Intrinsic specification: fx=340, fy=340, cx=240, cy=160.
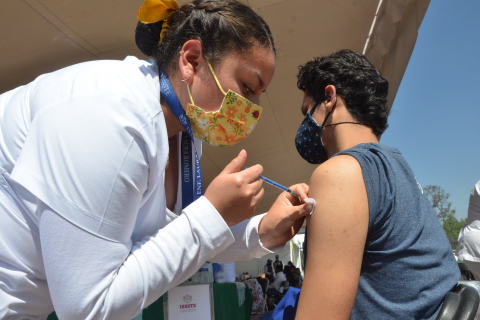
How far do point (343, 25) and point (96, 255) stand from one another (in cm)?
491

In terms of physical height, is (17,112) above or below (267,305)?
above

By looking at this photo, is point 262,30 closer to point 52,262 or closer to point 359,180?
point 359,180

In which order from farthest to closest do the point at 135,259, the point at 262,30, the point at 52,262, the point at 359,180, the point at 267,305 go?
the point at 267,305, the point at 262,30, the point at 359,180, the point at 135,259, the point at 52,262

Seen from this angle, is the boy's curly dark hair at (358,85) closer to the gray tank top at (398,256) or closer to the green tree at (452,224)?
the gray tank top at (398,256)

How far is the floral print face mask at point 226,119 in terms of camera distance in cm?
129

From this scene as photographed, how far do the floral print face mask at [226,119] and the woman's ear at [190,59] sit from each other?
0.04 meters

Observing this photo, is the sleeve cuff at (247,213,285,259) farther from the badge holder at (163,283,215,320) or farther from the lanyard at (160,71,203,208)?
the badge holder at (163,283,215,320)

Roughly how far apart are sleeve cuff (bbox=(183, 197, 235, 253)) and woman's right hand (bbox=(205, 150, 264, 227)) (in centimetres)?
4

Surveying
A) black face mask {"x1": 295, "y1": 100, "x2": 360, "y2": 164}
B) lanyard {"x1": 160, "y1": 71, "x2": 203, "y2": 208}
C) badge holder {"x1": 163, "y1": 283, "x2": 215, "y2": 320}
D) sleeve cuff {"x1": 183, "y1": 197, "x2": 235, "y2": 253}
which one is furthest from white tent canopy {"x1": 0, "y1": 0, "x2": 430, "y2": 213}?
sleeve cuff {"x1": 183, "y1": 197, "x2": 235, "y2": 253}

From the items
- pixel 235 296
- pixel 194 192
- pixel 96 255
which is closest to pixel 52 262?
pixel 96 255

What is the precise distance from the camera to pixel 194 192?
142cm

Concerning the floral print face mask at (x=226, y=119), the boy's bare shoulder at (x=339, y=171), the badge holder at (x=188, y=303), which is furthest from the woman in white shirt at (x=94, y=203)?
the badge holder at (x=188, y=303)

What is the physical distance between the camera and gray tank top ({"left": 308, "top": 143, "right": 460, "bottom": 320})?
104cm

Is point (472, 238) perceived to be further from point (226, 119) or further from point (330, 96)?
point (226, 119)
